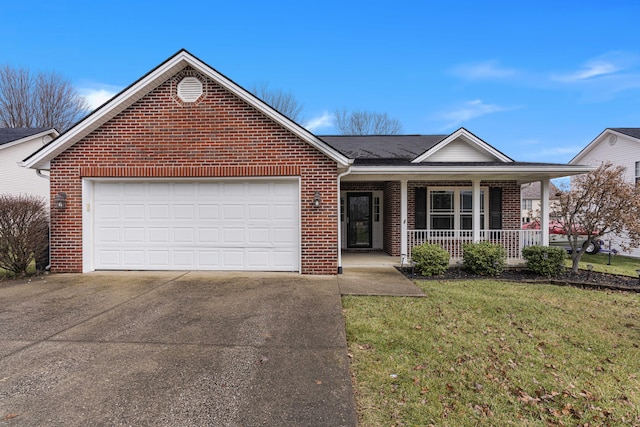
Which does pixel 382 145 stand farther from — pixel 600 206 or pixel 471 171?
pixel 600 206

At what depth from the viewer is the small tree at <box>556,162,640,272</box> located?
25.8 ft

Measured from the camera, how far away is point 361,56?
17625mm

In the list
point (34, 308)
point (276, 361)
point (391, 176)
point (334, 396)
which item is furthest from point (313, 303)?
point (391, 176)

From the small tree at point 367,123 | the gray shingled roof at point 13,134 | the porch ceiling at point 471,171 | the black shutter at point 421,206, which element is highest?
the small tree at point 367,123

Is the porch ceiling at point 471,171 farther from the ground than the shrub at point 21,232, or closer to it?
farther from the ground

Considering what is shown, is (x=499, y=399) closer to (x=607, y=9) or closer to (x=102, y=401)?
(x=102, y=401)

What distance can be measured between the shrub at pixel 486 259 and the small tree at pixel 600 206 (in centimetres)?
213

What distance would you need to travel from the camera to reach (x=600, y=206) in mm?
8281

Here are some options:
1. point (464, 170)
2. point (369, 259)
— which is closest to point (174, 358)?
point (369, 259)

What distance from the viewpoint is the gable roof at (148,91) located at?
24.1ft

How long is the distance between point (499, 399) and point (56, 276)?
895 centimetres

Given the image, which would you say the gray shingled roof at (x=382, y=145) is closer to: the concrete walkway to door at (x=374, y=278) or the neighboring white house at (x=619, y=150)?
the concrete walkway to door at (x=374, y=278)

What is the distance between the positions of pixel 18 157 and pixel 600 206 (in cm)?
2414

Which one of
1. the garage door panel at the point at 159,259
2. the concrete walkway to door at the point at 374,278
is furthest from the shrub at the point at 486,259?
the garage door panel at the point at 159,259
